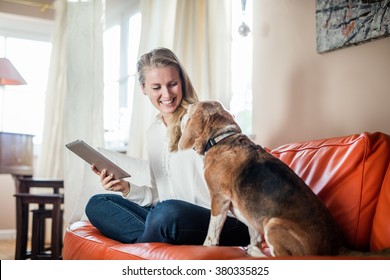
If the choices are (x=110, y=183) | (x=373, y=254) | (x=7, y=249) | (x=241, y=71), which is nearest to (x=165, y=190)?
(x=110, y=183)

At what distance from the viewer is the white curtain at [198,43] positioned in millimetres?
2223

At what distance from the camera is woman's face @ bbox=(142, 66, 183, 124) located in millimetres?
1487

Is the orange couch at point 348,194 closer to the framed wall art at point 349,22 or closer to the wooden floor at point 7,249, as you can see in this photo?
the framed wall art at point 349,22

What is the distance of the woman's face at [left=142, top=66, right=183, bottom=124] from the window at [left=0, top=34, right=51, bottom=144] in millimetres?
1452

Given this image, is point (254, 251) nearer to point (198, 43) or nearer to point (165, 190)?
point (165, 190)

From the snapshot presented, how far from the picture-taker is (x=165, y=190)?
1.59 meters

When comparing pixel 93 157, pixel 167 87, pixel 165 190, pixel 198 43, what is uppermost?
pixel 198 43

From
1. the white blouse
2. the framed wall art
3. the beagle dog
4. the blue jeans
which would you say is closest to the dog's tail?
the beagle dog

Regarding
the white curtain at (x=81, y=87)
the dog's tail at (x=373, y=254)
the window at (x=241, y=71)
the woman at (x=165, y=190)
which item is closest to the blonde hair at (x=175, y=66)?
the woman at (x=165, y=190)

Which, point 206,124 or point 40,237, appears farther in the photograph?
point 40,237

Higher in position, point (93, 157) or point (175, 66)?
point (175, 66)

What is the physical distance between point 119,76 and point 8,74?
662 mm
